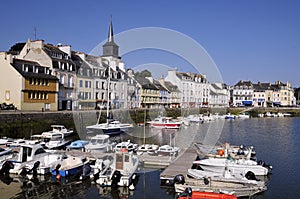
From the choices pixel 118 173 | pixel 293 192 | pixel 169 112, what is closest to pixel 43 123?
pixel 118 173

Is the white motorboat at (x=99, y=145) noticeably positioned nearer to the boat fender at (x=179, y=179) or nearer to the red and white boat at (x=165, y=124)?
the boat fender at (x=179, y=179)

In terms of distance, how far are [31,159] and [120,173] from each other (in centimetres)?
650

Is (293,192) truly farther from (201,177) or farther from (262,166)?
(201,177)

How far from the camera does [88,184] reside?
18.5 m

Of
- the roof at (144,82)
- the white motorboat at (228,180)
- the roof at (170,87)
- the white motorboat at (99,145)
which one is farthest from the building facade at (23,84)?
the roof at (170,87)

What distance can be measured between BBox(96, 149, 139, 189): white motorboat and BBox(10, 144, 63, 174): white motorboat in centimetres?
407

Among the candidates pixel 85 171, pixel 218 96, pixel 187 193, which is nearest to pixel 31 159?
pixel 85 171

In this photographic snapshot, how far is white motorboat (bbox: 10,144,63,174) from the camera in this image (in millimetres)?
20078

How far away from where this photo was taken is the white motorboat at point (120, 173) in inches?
705

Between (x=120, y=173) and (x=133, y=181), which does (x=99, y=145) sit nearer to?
(x=133, y=181)

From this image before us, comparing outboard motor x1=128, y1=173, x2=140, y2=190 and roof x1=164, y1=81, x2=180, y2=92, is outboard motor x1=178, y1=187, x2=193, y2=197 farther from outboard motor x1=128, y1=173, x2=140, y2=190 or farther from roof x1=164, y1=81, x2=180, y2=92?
roof x1=164, y1=81, x2=180, y2=92

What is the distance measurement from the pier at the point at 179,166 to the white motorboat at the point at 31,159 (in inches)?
284

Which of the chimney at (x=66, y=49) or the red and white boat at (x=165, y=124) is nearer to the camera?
the red and white boat at (x=165, y=124)

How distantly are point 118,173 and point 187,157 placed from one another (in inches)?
277
